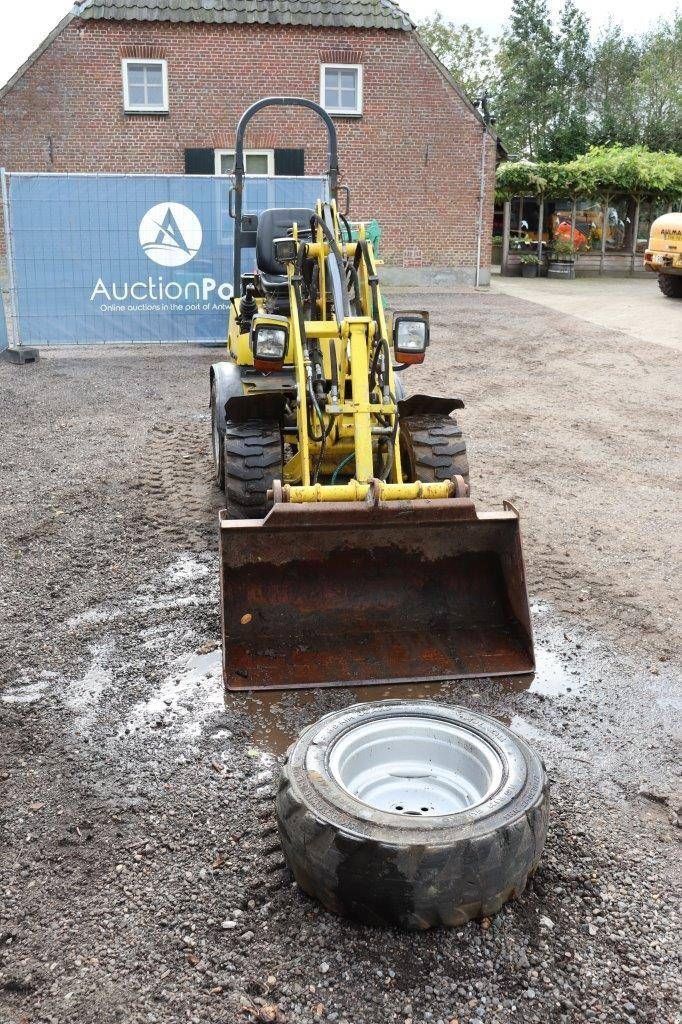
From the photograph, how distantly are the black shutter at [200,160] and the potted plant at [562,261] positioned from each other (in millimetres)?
9949

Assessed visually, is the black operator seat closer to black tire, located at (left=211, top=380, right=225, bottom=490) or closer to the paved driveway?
black tire, located at (left=211, top=380, right=225, bottom=490)

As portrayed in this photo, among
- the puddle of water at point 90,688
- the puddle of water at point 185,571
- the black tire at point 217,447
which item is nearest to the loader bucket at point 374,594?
the puddle of water at point 90,688

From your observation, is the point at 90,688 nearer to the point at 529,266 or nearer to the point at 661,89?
the point at 529,266

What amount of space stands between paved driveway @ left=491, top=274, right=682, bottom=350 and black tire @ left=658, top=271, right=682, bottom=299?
20cm

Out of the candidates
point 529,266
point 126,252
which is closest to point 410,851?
point 126,252

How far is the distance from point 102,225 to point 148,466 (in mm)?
5845

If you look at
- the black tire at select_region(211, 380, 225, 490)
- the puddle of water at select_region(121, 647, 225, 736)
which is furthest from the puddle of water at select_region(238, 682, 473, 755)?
the black tire at select_region(211, 380, 225, 490)

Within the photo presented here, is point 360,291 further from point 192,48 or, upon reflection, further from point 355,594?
point 192,48

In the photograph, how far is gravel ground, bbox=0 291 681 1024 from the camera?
8.27 ft

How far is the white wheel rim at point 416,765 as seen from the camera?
306cm

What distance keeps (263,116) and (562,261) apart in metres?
9.51

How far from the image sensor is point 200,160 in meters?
19.2

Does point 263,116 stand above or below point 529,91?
below

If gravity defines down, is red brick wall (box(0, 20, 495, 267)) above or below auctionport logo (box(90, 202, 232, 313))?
above
